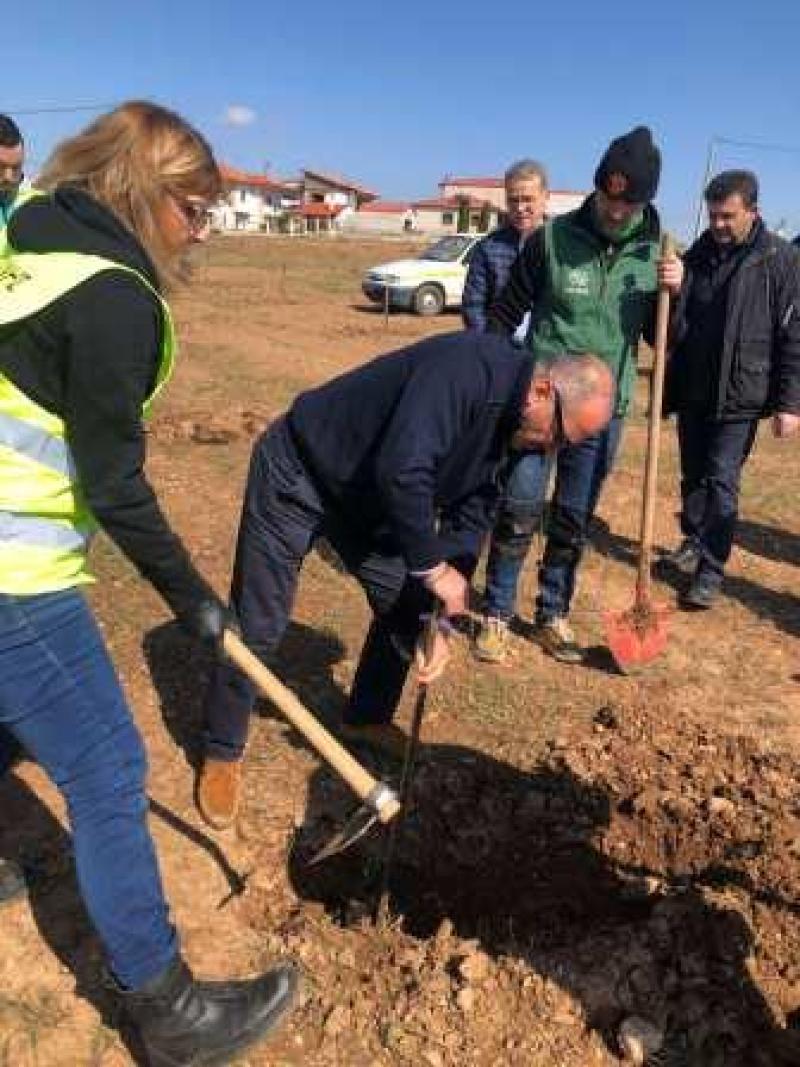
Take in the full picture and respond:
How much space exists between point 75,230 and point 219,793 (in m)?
2.11

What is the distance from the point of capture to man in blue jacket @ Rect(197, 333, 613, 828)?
9.46 feet

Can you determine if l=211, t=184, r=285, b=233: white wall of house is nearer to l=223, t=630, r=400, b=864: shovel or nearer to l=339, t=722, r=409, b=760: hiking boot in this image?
l=339, t=722, r=409, b=760: hiking boot

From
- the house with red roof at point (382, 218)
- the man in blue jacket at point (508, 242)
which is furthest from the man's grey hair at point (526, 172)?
the house with red roof at point (382, 218)

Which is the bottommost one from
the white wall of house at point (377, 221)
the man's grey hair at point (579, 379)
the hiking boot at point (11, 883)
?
the hiking boot at point (11, 883)

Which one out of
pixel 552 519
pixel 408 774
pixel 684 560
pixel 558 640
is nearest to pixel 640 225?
pixel 552 519

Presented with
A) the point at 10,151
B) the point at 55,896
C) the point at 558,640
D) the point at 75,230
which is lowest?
the point at 55,896

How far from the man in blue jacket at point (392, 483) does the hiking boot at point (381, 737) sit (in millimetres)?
189

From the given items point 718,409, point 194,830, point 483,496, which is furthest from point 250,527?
point 718,409

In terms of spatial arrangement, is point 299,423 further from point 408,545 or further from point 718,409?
point 718,409

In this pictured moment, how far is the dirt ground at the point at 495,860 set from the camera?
2.81m

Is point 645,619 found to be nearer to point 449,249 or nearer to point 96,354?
point 96,354

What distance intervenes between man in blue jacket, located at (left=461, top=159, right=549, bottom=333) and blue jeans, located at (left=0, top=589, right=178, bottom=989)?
3288 millimetres

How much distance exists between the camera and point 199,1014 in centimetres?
256

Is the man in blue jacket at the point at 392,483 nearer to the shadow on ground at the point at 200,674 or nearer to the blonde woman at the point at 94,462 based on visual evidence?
the shadow on ground at the point at 200,674
